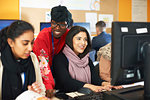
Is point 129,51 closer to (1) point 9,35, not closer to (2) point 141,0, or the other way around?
(1) point 9,35

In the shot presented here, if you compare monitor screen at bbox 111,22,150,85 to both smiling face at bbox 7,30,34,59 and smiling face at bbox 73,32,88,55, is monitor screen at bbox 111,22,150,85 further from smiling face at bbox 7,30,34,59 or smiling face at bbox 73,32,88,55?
smiling face at bbox 73,32,88,55

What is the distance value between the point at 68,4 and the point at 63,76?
291 centimetres

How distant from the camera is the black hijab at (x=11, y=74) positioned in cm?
130

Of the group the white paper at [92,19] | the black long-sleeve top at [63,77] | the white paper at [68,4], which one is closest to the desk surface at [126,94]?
the black long-sleeve top at [63,77]

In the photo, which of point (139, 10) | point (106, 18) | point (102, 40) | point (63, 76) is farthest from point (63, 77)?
point (139, 10)

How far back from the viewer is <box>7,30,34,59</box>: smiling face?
1.29 m

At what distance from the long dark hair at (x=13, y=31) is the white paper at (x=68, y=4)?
2646 mm

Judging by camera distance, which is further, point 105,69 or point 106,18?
point 106,18

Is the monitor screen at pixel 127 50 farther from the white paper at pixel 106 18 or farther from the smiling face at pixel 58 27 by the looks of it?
the white paper at pixel 106 18

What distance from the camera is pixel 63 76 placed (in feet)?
5.70

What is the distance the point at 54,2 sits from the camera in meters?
4.13

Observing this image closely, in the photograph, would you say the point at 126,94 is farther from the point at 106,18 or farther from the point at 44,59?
the point at 106,18

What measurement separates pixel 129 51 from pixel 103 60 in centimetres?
88

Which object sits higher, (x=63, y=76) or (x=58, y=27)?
(x=58, y=27)
